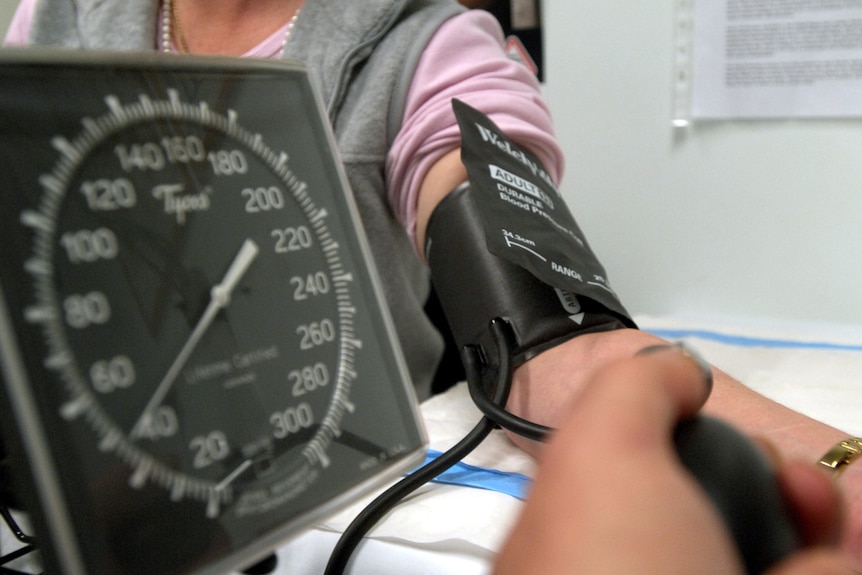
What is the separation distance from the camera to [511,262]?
0.45m

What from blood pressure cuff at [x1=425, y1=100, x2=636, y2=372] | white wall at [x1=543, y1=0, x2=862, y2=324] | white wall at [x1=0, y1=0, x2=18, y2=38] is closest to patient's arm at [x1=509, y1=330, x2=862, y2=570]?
blood pressure cuff at [x1=425, y1=100, x2=636, y2=372]

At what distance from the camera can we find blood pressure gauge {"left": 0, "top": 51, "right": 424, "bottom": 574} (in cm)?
19

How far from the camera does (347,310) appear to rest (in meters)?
0.27

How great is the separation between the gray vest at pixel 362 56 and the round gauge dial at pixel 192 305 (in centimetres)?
34

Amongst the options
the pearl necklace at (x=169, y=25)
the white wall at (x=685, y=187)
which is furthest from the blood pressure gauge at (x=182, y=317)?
the white wall at (x=685, y=187)

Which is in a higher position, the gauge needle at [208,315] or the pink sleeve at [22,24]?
the pink sleeve at [22,24]

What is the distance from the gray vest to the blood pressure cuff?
12 centimetres

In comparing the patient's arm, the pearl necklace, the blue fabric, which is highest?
the pearl necklace

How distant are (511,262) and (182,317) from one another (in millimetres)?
273

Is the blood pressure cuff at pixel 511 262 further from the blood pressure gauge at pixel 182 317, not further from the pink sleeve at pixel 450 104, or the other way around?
the blood pressure gauge at pixel 182 317

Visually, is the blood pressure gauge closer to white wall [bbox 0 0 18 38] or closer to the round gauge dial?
the round gauge dial

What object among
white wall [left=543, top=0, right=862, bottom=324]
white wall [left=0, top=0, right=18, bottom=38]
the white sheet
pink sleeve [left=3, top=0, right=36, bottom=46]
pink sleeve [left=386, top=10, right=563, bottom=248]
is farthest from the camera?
white wall [left=0, top=0, right=18, bottom=38]

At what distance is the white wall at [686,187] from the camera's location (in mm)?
875

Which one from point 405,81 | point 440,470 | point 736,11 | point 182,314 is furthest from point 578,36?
point 182,314
